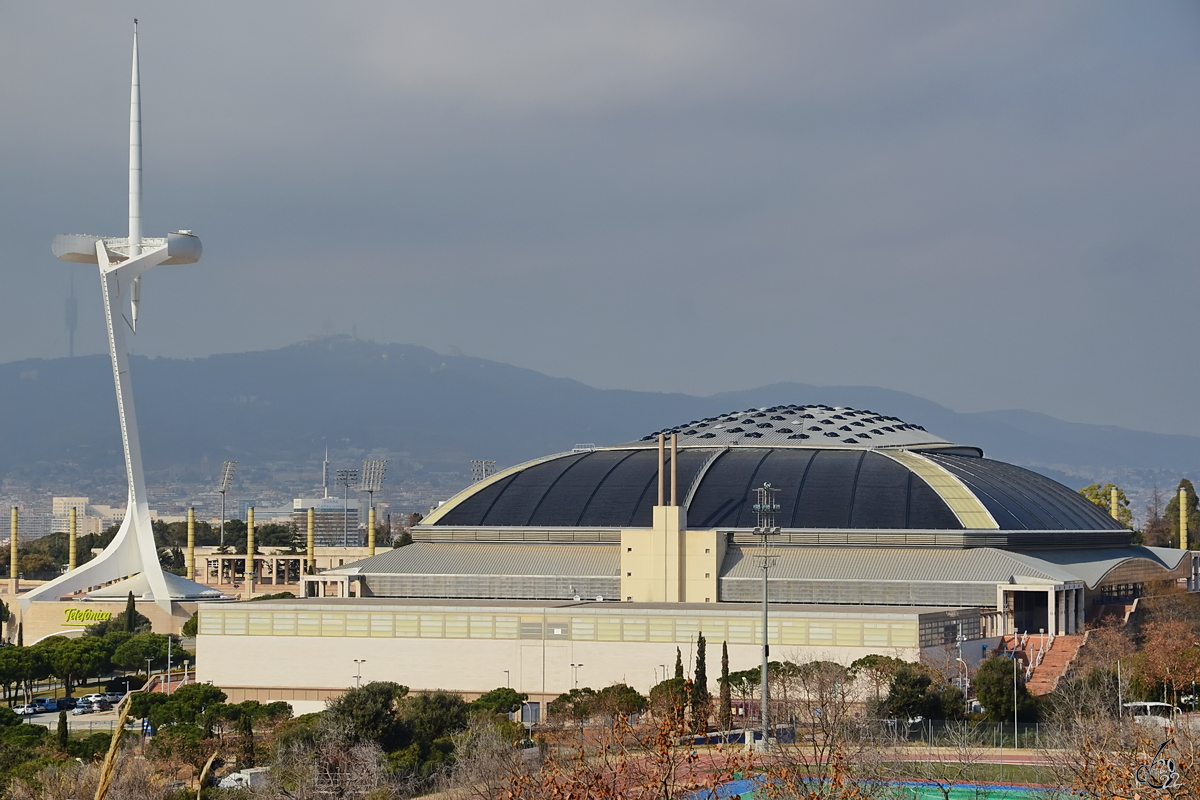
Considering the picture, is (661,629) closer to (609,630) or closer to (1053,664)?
(609,630)

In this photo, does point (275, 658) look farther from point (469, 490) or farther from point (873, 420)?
point (873, 420)

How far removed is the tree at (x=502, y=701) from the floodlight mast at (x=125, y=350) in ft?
149

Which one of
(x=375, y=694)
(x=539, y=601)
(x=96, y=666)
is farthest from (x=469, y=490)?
(x=375, y=694)

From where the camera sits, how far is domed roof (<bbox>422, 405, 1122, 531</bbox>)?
8219 cm

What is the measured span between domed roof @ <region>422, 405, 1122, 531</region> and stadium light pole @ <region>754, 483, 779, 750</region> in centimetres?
304

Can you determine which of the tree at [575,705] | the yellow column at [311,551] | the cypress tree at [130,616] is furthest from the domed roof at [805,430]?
the yellow column at [311,551]

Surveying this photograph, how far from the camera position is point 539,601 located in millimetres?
79062

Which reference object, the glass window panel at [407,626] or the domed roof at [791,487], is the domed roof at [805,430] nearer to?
the domed roof at [791,487]

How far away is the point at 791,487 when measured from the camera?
8444cm

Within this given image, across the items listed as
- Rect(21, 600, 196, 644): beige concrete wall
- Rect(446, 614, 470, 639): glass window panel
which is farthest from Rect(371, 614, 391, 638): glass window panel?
Rect(21, 600, 196, 644): beige concrete wall

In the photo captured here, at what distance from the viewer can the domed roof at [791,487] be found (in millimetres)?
82188

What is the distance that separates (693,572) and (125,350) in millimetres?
43542

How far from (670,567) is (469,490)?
49.6ft

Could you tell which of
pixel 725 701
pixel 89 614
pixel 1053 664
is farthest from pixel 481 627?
pixel 89 614
